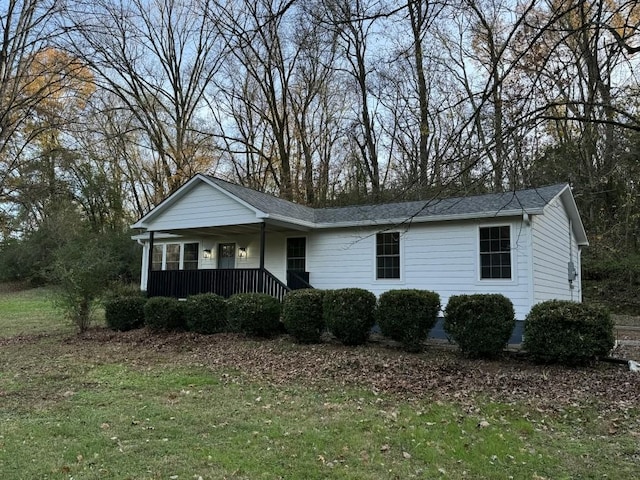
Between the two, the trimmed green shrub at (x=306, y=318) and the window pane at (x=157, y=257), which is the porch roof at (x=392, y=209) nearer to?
the window pane at (x=157, y=257)

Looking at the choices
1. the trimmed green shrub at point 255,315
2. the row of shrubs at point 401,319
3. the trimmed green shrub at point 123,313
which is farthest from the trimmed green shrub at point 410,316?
the trimmed green shrub at point 123,313

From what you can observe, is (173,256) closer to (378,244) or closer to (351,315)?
(378,244)

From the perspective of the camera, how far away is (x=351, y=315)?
876 centimetres

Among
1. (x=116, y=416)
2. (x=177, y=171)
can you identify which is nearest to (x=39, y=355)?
(x=116, y=416)

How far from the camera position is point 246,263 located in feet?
48.7

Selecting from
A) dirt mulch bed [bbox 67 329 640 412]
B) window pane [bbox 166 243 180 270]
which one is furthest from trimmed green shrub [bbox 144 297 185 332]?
window pane [bbox 166 243 180 270]

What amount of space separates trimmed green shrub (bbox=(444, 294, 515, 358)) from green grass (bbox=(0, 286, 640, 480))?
6.33 ft

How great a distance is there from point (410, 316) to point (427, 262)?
3.70m

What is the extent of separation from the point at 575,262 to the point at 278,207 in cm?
967

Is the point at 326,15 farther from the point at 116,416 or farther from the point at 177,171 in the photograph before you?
the point at 177,171

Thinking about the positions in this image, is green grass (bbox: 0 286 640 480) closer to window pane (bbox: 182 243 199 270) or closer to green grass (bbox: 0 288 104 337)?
green grass (bbox: 0 288 104 337)

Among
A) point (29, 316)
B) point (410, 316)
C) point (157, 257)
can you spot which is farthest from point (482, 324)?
point (29, 316)

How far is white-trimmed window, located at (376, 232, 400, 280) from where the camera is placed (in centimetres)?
1213

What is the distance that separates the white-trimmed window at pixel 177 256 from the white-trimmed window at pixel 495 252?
31.0ft
